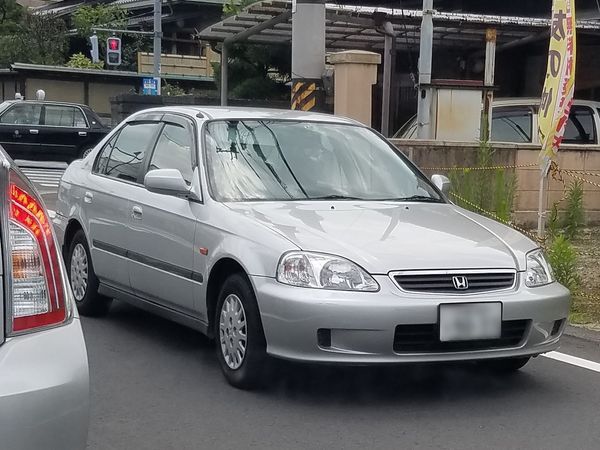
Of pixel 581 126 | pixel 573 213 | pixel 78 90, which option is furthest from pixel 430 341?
pixel 78 90

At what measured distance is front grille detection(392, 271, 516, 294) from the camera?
483cm

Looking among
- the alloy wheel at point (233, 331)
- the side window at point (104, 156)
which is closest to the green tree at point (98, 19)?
the side window at point (104, 156)

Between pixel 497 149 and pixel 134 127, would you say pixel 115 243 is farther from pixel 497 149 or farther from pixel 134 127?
pixel 497 149

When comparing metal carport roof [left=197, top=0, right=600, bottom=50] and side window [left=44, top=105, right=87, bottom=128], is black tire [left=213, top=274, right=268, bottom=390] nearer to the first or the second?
metal carport roof [left=197, top=0, right=600, bottom=50]

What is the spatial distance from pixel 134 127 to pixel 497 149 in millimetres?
5867

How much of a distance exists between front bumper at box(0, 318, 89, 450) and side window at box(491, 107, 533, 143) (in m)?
11.2

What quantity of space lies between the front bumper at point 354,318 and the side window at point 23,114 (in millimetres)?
18091

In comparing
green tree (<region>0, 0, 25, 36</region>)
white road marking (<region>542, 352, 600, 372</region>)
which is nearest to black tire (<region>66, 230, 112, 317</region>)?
white road marking (<region>542, 352, 600, 372</region>)

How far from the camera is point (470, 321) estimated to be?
15.9 feet

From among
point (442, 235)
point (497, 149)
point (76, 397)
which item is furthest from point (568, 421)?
point (497, 149)

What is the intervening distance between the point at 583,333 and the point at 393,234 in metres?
2.43

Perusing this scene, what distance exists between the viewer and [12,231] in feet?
9.53

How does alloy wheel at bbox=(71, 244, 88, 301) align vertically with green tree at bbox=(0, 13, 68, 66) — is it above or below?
below

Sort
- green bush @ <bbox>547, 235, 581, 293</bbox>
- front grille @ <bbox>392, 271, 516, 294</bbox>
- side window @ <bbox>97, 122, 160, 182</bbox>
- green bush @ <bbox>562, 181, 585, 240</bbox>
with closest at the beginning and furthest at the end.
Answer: front grille @ <bbox>392, 271, 516, 294</bbox> < side window @ <bbox>97, 122, 160, 182</bbox> < green bush @ <bbox>547, 235, 581, 293</bbox> < green bush @ <bbox>562, 181, 585, 240</bbox>
